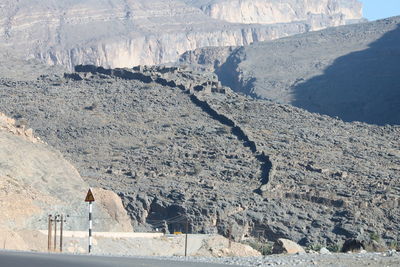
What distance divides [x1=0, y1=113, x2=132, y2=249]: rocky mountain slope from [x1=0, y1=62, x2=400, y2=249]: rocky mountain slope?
9.74 m

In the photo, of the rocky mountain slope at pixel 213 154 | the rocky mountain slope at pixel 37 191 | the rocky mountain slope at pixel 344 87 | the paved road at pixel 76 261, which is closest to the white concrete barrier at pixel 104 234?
the rocky mountain slope at pixel 37 191

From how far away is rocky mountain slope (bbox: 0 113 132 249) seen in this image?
196 feet

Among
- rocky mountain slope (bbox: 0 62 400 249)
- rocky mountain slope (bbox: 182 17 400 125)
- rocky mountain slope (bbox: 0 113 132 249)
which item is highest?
rocky mountain slope (bbox: 0 113 132 249)

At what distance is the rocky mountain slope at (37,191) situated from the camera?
59781mm

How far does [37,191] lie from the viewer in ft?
216

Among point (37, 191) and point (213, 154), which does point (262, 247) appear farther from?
point (213, 154)

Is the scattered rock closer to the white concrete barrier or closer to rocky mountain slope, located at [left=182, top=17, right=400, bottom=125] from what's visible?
the white concrete barrier

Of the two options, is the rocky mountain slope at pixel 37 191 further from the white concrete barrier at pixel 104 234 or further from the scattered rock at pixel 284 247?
the scattered rock at pixel 284 247

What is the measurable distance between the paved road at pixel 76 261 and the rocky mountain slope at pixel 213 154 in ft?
142

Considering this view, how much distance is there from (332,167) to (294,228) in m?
16.1

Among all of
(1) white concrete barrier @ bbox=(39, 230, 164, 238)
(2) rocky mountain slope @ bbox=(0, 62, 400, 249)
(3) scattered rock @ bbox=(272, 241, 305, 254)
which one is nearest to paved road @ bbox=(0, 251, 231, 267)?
(1) white concrete barrier @ bbox=(39, 230, 164, 238)

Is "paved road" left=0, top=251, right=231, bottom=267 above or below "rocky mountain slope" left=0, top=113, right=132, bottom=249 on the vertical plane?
above

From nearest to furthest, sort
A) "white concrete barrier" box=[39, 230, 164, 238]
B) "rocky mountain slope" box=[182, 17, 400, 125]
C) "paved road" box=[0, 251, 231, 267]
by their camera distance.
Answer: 1. "paved road" box=[0, 251, 231, 267]
2. "white concrete barrier" box=[39, 230, 164, 238]
3. "rocky mountain slope" box=[182, 17, 400, 125]

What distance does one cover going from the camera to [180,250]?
208 feet
